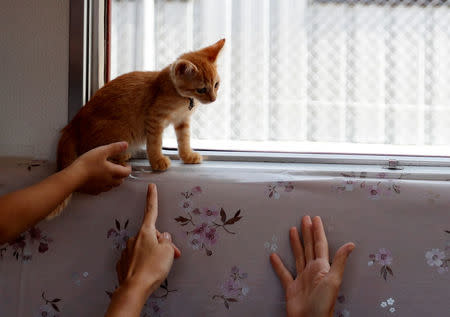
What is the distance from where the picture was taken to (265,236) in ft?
A: 3.33

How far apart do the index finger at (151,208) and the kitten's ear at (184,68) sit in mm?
306

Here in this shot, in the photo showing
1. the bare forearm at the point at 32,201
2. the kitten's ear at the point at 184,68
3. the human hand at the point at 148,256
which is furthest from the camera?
the kitten's ear at the point at 184,68

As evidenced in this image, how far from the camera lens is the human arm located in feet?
2.68

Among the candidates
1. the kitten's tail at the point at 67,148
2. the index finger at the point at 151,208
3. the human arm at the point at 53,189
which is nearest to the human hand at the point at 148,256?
the index finger at the point at 151,208

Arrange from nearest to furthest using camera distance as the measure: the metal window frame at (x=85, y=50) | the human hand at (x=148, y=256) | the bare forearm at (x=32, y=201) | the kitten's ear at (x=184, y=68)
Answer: the bare forearm at (x=32, y=201) < the human hand at (x=148, y=256) < the kitten's ear at (x=184, y=68) < the metal window frame at (x=85, y=50)

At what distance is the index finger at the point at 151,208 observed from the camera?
0.99 m

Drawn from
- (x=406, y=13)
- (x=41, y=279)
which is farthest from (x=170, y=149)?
(x=406, y=13)

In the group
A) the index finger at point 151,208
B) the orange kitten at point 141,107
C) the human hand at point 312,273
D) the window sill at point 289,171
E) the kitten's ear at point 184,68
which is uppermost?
the kitten's ear at point 184,68

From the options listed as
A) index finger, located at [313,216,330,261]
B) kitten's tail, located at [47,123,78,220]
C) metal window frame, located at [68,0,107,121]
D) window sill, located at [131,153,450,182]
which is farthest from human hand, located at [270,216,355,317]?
A: metal window frame, located at [68,0,107,121]

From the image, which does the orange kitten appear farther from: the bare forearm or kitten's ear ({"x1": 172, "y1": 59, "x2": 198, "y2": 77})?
the bare forearm

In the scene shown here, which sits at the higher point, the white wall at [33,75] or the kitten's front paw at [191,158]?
the white wall at [33,75]

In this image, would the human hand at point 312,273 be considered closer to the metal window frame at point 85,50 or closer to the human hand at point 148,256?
the human hand at point 148,256

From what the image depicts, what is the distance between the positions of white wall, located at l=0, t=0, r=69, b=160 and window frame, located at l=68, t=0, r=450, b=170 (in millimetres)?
30

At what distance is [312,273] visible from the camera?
93 centimetres
